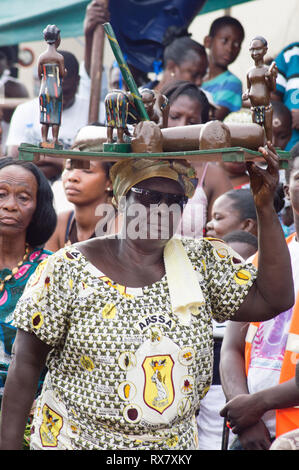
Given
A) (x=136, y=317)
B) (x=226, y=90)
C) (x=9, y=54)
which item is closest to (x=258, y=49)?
Answer: (x=136, y=317)

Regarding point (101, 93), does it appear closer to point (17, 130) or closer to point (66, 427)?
point (17, 130)

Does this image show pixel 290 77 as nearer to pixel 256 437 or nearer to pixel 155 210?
pixel 155 210

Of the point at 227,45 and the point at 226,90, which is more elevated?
the point at 227,45

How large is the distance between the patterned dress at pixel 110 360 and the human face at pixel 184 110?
2.45 meters

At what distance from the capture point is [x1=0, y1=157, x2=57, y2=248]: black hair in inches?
→ 135

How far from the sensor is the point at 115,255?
2.57 metres

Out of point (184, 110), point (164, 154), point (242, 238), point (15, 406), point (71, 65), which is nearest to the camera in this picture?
point (164, 154)

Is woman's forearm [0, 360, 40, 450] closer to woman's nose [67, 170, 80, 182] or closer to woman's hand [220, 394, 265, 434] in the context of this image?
woman's hand [220, 394, 265, 434]

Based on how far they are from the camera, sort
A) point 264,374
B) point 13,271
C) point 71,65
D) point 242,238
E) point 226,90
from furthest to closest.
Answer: point 226,90, point 71,65, point 242,238, point 13,271, point 264,374

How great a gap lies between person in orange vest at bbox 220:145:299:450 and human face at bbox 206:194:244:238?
1.40 metres

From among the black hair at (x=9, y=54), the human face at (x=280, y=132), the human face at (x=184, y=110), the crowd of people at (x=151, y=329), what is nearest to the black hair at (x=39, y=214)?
the crowd of people at (x=151, y=329)

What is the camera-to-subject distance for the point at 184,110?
186 inches

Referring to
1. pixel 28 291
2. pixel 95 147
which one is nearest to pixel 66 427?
pixel 28 291

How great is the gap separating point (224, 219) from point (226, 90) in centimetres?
161
